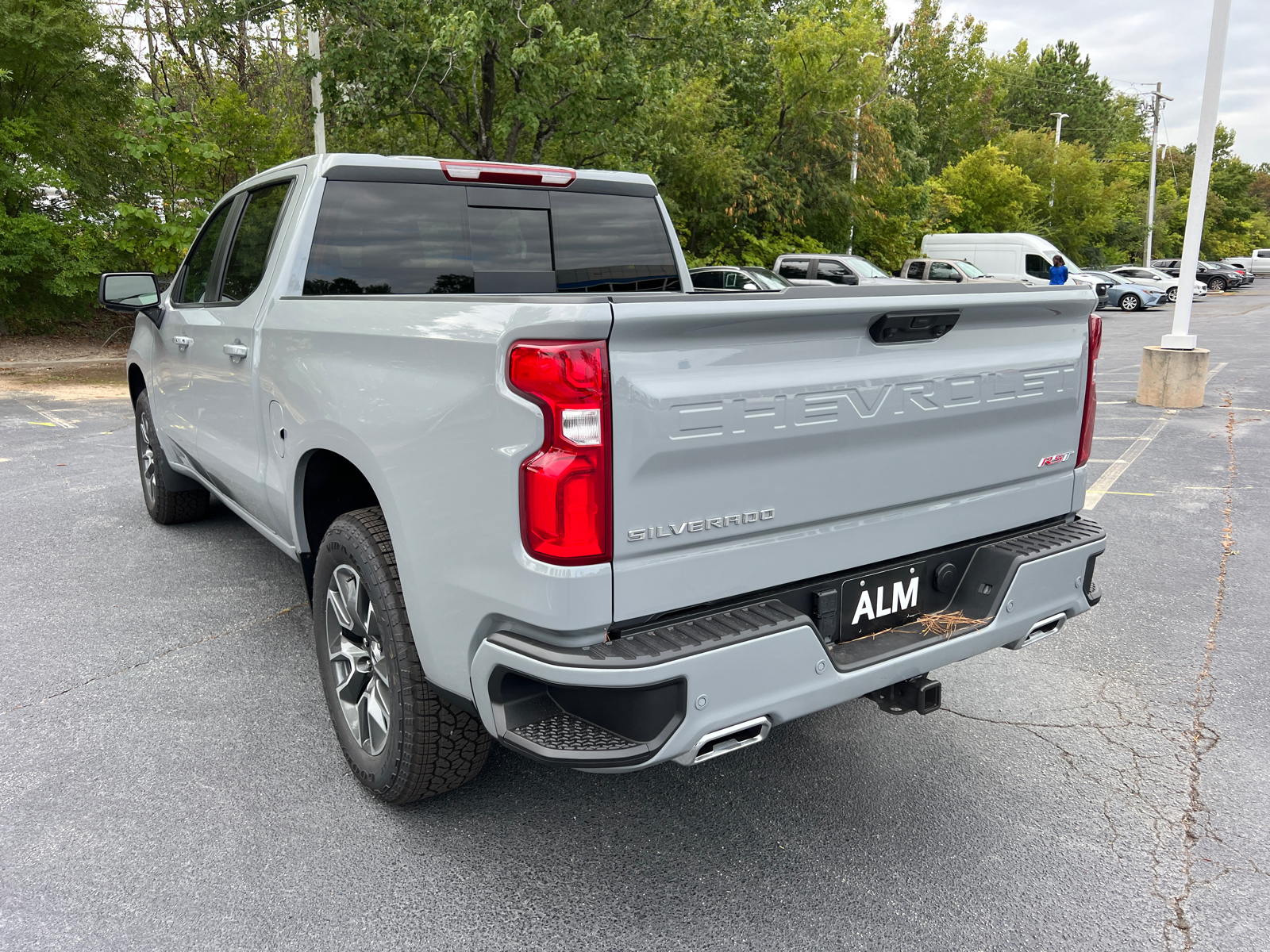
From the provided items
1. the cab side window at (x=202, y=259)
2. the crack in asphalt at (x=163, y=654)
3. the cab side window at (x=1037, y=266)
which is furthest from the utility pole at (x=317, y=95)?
the cab side window at (x=1037, y=266)

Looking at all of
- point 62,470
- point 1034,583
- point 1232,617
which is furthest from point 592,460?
point 62,470

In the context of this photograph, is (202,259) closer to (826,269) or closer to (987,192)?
(826,269)

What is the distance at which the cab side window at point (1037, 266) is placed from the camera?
32.2m

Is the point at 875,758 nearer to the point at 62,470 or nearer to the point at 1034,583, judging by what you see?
the point at 1034,583

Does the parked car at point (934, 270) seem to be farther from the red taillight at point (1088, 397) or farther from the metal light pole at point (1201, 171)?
the red taillight at point (1088, 397)

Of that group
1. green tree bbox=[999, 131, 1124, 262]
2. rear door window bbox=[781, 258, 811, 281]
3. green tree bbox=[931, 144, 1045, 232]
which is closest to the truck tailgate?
rear door window bbox=[781, 258, 811, 281]

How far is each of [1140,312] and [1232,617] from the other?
3343cm

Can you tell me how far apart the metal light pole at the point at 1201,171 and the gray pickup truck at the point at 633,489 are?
930cm

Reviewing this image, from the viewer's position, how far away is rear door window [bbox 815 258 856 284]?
22.5 meters

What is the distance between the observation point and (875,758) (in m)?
3.43

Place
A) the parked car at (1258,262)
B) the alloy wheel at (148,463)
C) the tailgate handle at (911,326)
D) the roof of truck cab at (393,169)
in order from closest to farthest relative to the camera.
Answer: the tailgate handle at (911,326)
the roof of truck cab at (393,169)
the alloy wheel at (148,463)
the parked car at (1258,262)

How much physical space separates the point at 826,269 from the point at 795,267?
146 cm

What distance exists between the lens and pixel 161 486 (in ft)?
19.6

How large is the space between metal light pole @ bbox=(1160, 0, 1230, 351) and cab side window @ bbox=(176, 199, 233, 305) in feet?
31.9
